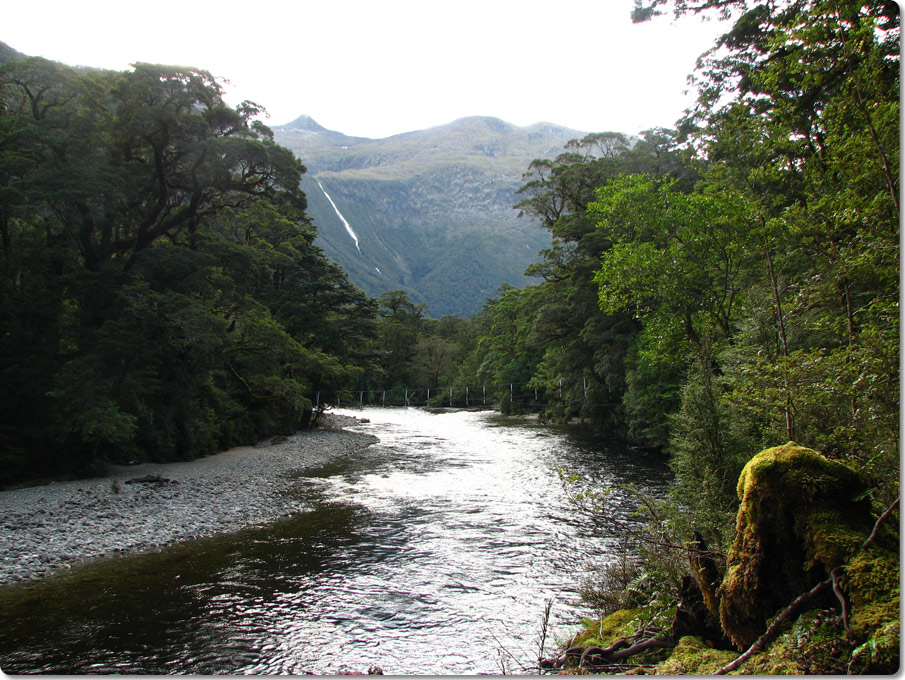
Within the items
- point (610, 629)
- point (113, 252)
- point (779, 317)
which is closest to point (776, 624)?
point (610, 629)

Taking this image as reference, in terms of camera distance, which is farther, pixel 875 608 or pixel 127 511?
pixel 127 511

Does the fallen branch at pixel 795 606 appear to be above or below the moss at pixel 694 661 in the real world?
above

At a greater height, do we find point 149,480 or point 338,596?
point 338,596

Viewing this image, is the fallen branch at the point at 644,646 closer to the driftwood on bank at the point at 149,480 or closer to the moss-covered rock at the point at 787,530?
the moss-covered rock at the point at 787,530

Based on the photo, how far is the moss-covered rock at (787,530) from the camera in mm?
4238

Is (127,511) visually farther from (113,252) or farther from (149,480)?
(113,252)

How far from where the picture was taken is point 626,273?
742 inches

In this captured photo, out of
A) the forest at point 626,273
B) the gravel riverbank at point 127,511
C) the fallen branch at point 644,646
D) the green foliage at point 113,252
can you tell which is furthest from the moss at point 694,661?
the green foliage at point 113,252

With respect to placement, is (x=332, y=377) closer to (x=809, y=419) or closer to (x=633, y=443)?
(x=633, y=443)

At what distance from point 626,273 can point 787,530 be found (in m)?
15.3

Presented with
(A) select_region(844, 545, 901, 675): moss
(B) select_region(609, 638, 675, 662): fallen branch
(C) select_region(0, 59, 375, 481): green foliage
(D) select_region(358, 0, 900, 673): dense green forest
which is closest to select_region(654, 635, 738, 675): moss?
(D) select_region(358, 0, 900, 673): dense green forest

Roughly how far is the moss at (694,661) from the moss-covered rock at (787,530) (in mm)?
254

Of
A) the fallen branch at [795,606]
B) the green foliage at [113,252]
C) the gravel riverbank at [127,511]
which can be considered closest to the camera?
the fallen branch at [795,606]

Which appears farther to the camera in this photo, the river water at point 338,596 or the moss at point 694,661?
the river water at point 338,596
